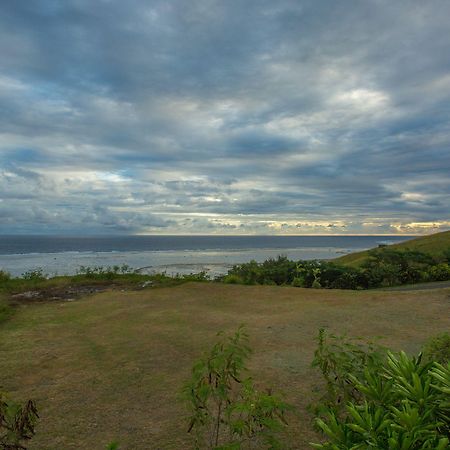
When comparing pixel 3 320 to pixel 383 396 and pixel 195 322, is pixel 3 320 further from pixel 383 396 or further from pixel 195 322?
pixel 383 396

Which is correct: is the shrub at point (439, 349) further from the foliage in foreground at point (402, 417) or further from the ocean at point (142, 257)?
the ocean at point (142, 257)

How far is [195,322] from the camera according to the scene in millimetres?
9008

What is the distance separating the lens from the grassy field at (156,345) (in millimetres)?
4531

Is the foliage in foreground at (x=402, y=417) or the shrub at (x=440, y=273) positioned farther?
the shrub at (x=440, y=273)

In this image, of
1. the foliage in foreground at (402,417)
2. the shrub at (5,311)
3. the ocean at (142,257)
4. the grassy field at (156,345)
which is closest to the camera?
the foliage in foreground at (402,417)

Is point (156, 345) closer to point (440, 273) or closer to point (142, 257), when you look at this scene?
point (440, 273)

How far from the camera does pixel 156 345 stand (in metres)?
7.34

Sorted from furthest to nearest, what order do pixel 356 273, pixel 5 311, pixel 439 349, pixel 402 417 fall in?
pixel 356 273, pixel 5 311, pixel 439 349, pixel 402 417

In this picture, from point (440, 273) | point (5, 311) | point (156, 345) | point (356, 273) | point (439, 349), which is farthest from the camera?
point (356, 273)

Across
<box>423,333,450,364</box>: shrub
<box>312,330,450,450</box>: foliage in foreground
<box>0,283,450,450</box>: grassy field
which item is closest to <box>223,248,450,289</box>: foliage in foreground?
<box>0,283,450,450</box>: grassy field

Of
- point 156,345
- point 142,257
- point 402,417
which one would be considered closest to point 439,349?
A: point 402,417

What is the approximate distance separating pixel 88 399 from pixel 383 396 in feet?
14.1

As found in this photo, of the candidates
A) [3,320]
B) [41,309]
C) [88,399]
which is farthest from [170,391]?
[41,309]

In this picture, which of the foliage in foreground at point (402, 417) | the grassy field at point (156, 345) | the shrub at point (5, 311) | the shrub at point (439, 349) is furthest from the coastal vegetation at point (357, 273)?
the foliage in foreground at point (402, 417)
